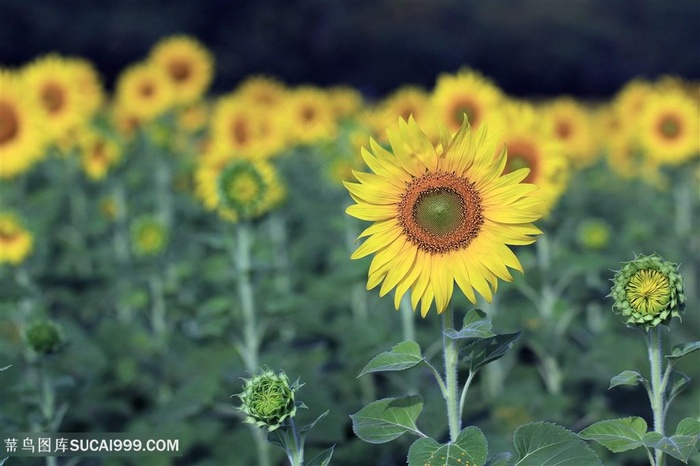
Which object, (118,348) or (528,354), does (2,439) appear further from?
(528,354)

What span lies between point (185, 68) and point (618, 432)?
16.5 ft

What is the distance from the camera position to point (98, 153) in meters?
5.45

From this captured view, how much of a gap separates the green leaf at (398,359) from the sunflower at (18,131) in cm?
347

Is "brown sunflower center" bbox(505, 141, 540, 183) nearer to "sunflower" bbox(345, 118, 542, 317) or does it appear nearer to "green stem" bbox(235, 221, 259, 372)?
"green stem" bbox(235, 221, 259, 372)

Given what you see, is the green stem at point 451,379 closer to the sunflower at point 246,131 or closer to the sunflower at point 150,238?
the sunflower at point 150,238

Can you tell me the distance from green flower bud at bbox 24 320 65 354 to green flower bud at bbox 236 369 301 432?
1.29m

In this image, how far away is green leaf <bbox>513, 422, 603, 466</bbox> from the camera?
6.83 ft

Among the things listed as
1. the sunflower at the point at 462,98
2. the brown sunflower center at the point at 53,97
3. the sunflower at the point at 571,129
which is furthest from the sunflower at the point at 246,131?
the sunflower at the point at 571,129

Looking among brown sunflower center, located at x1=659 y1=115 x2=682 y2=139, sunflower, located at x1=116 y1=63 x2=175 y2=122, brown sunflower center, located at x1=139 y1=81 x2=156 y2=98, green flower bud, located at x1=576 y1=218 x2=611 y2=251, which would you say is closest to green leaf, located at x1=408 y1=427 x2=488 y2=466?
green flower bud, located at x1=576 y1=218 x2=611 y2=251

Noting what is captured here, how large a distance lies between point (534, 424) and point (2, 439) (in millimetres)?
Answer: 1379

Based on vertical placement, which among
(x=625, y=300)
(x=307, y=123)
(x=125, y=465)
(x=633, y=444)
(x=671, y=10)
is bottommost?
(x=125, y=465)

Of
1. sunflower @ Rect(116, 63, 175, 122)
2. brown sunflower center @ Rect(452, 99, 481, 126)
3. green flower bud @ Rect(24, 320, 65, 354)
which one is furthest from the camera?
sunflower @ Rect(116, 63, 175, 122)

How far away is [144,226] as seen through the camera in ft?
15.8

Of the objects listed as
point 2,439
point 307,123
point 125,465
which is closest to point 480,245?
point 2,439
